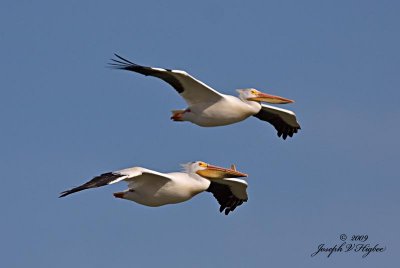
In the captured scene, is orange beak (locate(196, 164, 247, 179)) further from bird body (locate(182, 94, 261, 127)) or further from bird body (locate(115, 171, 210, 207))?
bird body (locate(115, 171, 210, 207))

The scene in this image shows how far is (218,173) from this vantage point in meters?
22.4

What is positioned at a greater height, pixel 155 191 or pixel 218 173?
pixel 218 173

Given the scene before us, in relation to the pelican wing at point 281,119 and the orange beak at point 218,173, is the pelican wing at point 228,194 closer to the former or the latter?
the orange beak at point 218,173

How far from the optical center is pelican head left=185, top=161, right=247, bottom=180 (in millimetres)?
21781

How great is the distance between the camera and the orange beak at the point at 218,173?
2191 centimetres

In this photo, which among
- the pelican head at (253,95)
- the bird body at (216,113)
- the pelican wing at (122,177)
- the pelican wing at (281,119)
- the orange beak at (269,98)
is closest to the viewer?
the pelican wing at (122,177)

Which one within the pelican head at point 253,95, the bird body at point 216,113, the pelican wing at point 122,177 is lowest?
the pelican wing at point 122,177

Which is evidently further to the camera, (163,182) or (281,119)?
(281,119)

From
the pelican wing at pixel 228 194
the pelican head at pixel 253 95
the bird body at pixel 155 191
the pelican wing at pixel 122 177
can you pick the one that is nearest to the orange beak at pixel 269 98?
the pelican head at pixel 253 95

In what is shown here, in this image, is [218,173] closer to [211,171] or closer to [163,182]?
[211,171]

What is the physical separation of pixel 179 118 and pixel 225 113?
2.55 feet

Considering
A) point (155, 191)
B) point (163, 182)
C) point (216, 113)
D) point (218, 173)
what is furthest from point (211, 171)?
point (155, 191)

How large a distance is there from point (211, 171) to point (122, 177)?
2.90m

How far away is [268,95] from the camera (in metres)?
23.4
